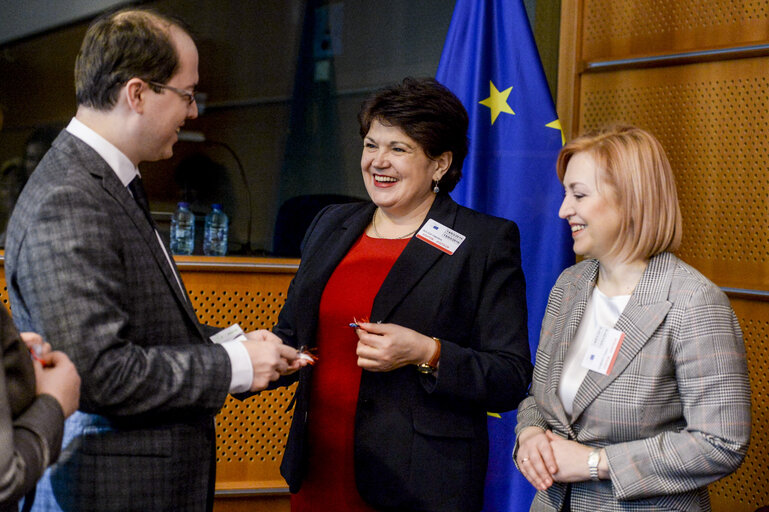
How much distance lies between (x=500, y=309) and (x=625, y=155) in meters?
0.52

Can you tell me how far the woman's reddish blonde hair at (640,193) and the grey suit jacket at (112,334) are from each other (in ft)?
3.46

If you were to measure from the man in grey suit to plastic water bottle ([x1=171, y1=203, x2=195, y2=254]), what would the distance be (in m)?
2.20

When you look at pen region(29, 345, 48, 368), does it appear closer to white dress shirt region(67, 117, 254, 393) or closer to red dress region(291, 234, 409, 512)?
white dress shirt region(67, 117, 254, 393)

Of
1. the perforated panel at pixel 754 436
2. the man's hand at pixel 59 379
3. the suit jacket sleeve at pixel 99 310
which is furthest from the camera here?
the perforated panel at pixel 754 436

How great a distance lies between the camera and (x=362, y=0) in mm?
4207

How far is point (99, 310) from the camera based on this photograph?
136 cm

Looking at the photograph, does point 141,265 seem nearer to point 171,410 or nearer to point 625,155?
point 171,410

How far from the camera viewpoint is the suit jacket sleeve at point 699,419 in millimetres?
1641

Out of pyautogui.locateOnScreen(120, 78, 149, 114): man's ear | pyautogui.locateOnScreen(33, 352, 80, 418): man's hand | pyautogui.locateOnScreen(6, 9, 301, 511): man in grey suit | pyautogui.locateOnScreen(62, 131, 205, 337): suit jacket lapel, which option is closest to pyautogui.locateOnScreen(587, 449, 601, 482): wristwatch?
pyautogui.locateOnScreen(6, 9, 301, 511): man in grey suit

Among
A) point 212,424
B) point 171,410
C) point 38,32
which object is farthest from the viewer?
point 38,32

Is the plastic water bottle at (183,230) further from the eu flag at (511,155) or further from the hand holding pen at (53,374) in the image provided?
the hand holding pen at (53,374)

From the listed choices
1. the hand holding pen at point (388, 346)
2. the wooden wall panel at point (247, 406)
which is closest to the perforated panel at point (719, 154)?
the hand holding pen at point (388, 346)

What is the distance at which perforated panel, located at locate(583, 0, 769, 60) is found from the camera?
2918mm

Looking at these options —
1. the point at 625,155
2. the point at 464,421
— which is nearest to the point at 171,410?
the point at 464,421
